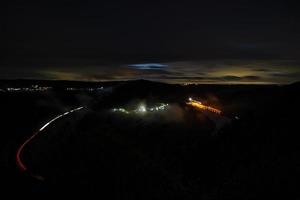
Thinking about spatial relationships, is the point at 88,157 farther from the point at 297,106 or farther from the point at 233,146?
the point at 297,106

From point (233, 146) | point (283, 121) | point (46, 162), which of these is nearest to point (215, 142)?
point (233, 146)

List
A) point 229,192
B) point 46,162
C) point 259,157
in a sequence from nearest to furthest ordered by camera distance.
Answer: point 229,192 → point 259,157 → point 46,162

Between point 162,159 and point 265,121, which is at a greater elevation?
point 265,121

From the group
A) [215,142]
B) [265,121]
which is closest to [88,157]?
[215,142]

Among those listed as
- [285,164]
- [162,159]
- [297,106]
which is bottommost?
[162,159]

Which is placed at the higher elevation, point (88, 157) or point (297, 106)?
point (297, 106)

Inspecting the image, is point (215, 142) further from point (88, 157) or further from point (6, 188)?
point (6, 188)

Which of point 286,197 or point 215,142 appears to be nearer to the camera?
point 286,197

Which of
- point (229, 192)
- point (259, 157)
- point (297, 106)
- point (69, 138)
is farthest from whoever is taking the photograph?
point (69, 138)

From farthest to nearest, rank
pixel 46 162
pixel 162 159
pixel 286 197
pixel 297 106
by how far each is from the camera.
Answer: pixel 162 159
pixel 297 106
pixel 46 162
pixel 286 197
